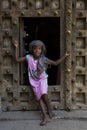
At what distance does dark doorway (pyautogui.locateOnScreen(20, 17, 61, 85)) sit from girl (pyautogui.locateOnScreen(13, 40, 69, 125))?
0.36 metres

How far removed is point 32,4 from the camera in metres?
6.66

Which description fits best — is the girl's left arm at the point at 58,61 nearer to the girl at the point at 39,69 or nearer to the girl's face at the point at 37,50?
the girl at the point at 39,69

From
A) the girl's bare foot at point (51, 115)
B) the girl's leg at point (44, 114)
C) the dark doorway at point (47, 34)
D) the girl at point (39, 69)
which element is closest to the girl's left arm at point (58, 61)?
the girl at point (39, 69)

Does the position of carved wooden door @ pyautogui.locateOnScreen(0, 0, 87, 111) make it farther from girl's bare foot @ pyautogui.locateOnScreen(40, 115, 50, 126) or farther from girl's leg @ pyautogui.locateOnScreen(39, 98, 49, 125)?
girl's bare foot @ pyautogui.locateOnScreen(40, 115, 50, 126)

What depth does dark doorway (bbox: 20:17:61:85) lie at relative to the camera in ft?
22.8

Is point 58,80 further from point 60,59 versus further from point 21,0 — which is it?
point 21,0

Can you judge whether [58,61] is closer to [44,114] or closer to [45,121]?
[44,114]

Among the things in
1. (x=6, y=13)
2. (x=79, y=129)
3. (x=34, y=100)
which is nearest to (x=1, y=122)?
(x=34, y=100)

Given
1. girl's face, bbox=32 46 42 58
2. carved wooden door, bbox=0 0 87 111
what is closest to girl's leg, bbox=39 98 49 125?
carved wooden door, bbox=0 0 87 111

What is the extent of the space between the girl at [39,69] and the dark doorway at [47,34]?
36 cm

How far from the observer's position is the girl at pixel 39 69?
21.5 ft

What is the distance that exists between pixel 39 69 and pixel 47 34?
2.56 ft

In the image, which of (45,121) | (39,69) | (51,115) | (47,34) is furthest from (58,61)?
(45,121)

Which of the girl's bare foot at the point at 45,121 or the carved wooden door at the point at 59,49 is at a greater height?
the carved wooden door at the point at 59,49
